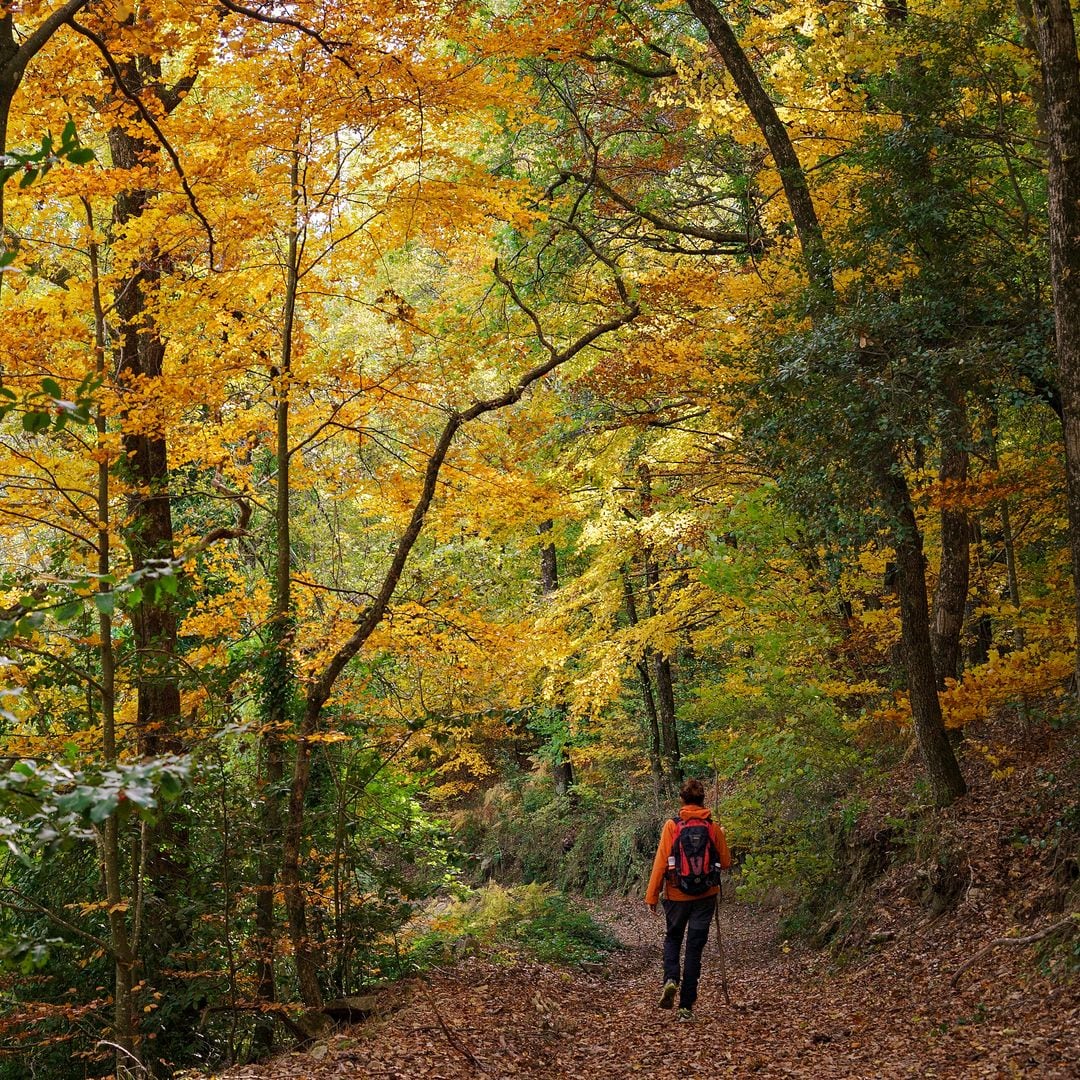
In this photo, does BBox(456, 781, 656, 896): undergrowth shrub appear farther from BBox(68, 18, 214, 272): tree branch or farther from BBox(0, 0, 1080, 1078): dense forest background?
BBox(68, 18, 214, 272): tree branch

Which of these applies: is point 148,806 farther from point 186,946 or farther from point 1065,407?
point 186,946

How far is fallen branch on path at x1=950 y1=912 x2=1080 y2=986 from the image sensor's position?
19.8ft

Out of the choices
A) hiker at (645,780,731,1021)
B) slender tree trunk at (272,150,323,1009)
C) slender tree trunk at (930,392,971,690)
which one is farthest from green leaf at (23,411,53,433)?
slender tree trunk at (930,392,971,690)

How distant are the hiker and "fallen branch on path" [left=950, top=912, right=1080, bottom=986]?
172 centimetres

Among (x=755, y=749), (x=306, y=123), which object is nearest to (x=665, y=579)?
(x=755, y=749)

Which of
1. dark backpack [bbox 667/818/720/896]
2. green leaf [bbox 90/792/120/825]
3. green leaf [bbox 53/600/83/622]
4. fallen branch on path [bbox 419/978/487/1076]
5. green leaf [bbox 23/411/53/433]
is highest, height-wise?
green leaf [bbox 23/411/53/433]

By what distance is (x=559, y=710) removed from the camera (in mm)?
22016

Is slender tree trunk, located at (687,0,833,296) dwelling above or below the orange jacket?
above

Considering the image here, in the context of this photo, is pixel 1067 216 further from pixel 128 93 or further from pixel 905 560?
pixel 128 93

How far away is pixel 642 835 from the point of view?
62.5ft

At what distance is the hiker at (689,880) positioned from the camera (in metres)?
7.68

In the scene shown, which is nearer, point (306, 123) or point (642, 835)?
point (306, 123)

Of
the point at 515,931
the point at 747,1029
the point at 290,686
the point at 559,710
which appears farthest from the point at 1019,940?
the point at 559,710

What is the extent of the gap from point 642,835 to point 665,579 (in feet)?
19.8
